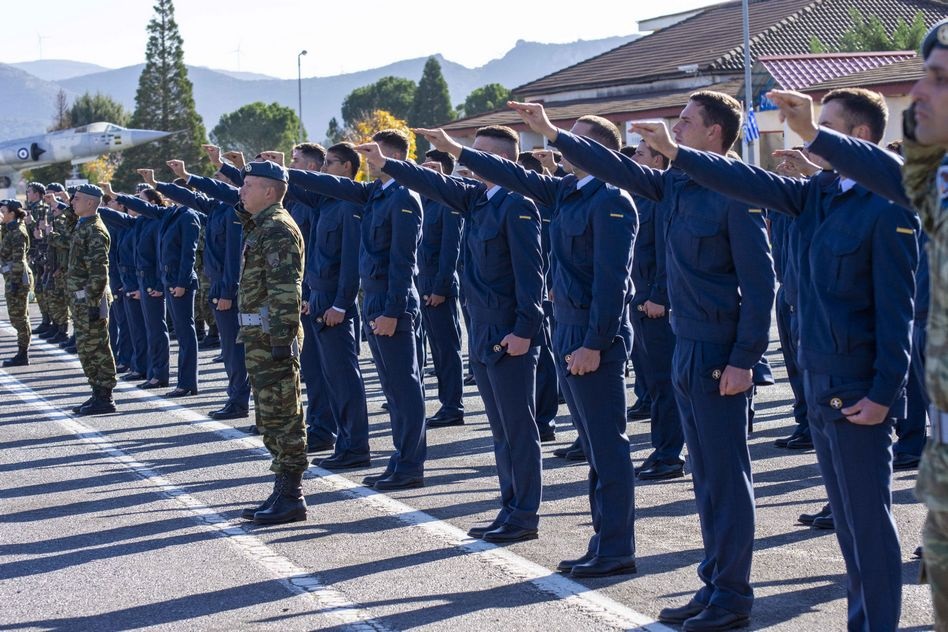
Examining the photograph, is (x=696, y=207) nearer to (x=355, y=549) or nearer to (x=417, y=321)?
(x=355, y=549)

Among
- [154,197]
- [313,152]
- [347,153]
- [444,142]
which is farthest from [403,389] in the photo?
[154,197]

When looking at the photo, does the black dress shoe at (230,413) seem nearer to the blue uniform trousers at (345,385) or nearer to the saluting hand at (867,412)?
the blue uniform trousers at (345,385)

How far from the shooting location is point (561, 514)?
818 centimetres

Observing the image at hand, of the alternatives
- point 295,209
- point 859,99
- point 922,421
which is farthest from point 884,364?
point 295,209

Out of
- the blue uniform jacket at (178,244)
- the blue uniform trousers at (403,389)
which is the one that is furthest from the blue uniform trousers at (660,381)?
the blue uniform jacket at (178,244)

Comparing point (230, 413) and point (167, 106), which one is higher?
point (167, 106)

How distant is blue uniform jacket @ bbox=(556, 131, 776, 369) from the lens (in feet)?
19.3

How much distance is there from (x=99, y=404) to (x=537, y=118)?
341 inches

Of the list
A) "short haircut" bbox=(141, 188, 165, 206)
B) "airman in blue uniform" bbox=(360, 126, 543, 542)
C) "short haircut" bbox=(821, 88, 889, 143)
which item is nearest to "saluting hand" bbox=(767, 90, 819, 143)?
"short haircut" bbox=(821, 88, 889, 143)

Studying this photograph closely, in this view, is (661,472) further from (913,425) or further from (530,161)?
(530,161)

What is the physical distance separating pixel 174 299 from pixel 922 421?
8572 millimetres

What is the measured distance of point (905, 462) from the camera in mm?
9148

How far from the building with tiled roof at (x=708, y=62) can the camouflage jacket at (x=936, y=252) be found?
1449 inches

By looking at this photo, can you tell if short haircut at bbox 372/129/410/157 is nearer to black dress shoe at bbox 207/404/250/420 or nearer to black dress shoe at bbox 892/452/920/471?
black dress shoe at bbox 207/404/250/420
